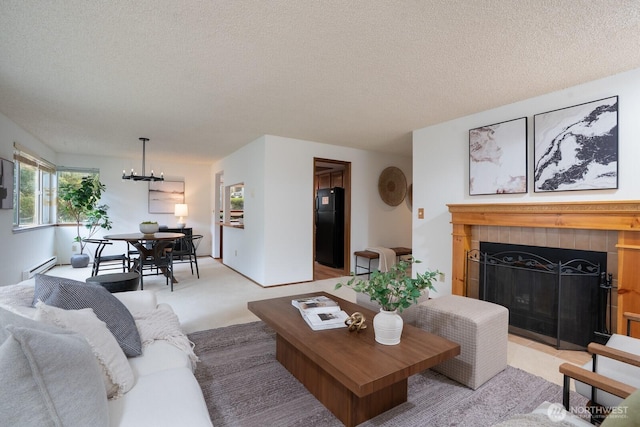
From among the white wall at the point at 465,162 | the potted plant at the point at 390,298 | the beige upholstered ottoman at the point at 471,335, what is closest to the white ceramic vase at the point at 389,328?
the potted plant at the point at 390,298

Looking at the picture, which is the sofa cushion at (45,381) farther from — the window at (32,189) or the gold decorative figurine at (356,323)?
the window at (32,189)

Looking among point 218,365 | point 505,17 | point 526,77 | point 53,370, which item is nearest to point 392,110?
point 526,77

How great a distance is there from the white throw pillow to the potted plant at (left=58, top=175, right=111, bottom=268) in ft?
18.6

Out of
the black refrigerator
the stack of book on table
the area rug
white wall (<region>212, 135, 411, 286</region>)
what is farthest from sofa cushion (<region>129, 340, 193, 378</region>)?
the black refrigerator

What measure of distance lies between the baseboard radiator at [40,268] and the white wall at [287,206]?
293 cm

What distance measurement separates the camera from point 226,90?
9.08 feet

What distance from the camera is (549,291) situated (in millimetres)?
2680

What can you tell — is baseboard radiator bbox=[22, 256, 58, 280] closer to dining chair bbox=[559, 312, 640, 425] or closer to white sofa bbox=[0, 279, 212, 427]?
white sofa bbox=[0, 279, 212, 427]

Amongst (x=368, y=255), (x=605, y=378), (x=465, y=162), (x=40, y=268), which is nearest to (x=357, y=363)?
(x=605, y=378)

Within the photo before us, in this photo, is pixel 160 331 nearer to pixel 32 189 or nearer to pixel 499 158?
pixel 499 158

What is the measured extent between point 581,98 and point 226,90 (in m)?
3.20

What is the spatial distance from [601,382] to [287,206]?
3.93 metres

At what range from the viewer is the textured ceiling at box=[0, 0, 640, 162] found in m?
1.69

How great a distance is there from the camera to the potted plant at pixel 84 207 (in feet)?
18.6
